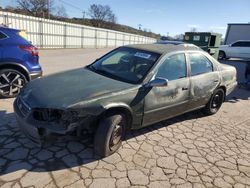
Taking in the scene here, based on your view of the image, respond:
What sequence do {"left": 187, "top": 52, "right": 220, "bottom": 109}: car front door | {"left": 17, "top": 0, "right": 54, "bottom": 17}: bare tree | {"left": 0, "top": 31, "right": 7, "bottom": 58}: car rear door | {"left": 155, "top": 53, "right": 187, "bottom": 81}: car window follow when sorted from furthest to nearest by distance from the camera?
{"left": 17, "top": 0, "right": 54, "bottom": 17}: bare tree < {"left": 0, "top": 31, "right": 7, "bottom": 58}: car rear door < {"left": 187, "top": 52, "right": 220, "bottom": 109}: car front door < {"left": 155, "top": 53, "right": 187, "bottom": 81}: car window

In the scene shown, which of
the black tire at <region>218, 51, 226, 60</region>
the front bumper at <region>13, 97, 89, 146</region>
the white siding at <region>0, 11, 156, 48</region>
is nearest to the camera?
the front bumper at <region>13, 97, 89, 146</region>

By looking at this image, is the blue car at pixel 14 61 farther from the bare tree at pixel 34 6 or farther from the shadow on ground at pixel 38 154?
the bare tree at pixel 34 6

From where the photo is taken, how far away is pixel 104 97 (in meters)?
3.19

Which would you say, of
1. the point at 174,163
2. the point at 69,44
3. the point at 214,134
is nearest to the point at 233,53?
the point at 69,44

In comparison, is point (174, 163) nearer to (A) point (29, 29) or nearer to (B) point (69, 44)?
(A) point (29, 29)

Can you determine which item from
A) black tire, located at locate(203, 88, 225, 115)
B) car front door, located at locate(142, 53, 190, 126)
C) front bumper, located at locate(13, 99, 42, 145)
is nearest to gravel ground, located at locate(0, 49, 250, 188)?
front bumper, located at locate(13, 99, 42, 145)

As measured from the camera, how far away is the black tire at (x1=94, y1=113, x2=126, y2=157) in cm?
319

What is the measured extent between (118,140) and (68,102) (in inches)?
40.0

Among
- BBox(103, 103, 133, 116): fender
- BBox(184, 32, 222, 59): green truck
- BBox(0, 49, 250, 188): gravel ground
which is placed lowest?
BBox(0, 49, 250, 188): gravel ground

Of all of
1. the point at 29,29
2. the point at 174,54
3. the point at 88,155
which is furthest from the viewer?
the point at 29,29

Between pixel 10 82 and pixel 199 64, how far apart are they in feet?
13.5

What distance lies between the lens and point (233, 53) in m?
20.8

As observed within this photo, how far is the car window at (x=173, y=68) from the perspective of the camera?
399 centimetres

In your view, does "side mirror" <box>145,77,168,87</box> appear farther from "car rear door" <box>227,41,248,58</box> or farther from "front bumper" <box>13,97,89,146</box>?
"car rear door" <box>227,41,248,58</box>
